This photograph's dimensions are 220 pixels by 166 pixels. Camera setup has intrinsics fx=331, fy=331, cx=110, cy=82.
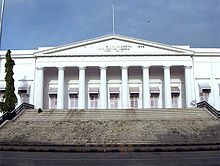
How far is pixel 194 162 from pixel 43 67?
3409cm

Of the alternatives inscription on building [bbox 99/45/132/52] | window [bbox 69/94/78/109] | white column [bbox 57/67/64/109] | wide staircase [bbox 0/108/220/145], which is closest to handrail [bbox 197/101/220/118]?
wide staircase [bbox 0/108/220/145]

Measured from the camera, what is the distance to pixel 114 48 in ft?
149

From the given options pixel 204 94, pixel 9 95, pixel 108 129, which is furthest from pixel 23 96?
pixel 204 94

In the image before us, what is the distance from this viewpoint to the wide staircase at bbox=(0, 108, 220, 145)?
76.4 feet

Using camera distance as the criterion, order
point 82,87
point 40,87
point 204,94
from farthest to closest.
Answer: point 204,94 → point 40,87 → point 82,87

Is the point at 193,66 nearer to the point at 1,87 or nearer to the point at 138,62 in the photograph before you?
the point at 138,62

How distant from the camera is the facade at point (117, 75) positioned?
146ft

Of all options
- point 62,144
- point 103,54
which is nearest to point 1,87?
point 103,54

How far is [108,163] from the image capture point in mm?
14461

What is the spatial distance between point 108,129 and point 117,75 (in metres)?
21.4

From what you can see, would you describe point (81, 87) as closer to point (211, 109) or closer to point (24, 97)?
point (24, 97)

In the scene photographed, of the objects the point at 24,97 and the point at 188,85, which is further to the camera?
the point at 24,97

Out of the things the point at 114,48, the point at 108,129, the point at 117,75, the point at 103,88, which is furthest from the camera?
the point at 117,75

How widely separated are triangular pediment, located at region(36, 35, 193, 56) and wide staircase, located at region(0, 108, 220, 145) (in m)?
13.1
